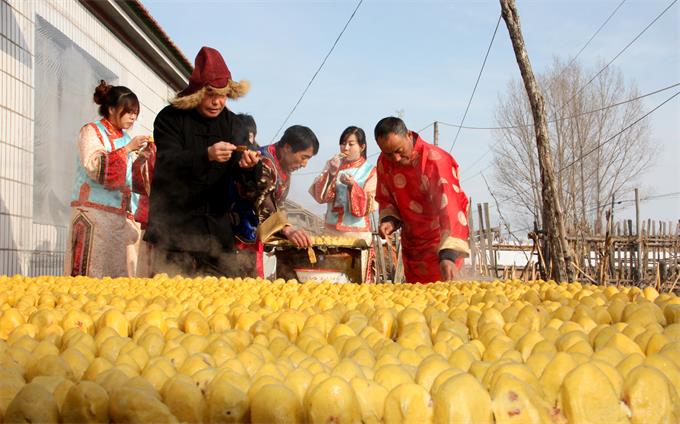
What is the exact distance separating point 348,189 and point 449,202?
285 cm

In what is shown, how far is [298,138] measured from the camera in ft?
18.8

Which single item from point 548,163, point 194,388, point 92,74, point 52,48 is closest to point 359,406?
point 194,388

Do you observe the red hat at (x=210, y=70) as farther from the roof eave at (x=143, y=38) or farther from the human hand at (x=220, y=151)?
the roof eave at (x=143, y=38)

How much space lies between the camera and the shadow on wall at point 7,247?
245 inches

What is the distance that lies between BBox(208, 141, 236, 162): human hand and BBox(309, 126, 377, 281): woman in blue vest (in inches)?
136

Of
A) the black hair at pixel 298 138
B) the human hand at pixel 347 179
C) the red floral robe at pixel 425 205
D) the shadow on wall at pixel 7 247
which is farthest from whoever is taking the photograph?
the human hand at pixel 347 179

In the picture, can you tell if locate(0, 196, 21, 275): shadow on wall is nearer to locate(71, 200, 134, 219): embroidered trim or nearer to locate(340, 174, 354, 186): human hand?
locate(71, 200, 134, 219): embroidered trim

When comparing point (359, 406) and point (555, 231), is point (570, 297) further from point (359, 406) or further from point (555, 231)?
point (555, 231)

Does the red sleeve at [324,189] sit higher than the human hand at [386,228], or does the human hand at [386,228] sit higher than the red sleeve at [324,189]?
the red sleeve at [324,189]

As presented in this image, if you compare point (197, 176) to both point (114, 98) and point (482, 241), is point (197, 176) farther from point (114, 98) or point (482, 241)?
point (482, 241)

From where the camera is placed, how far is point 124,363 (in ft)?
4.80

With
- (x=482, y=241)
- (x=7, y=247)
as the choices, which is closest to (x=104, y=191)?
(x=7, y=247)

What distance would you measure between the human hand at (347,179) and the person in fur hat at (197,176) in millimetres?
2879

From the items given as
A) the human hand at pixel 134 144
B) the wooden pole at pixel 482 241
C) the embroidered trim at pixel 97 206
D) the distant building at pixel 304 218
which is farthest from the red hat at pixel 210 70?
the wooden pole at pixel 482 241
